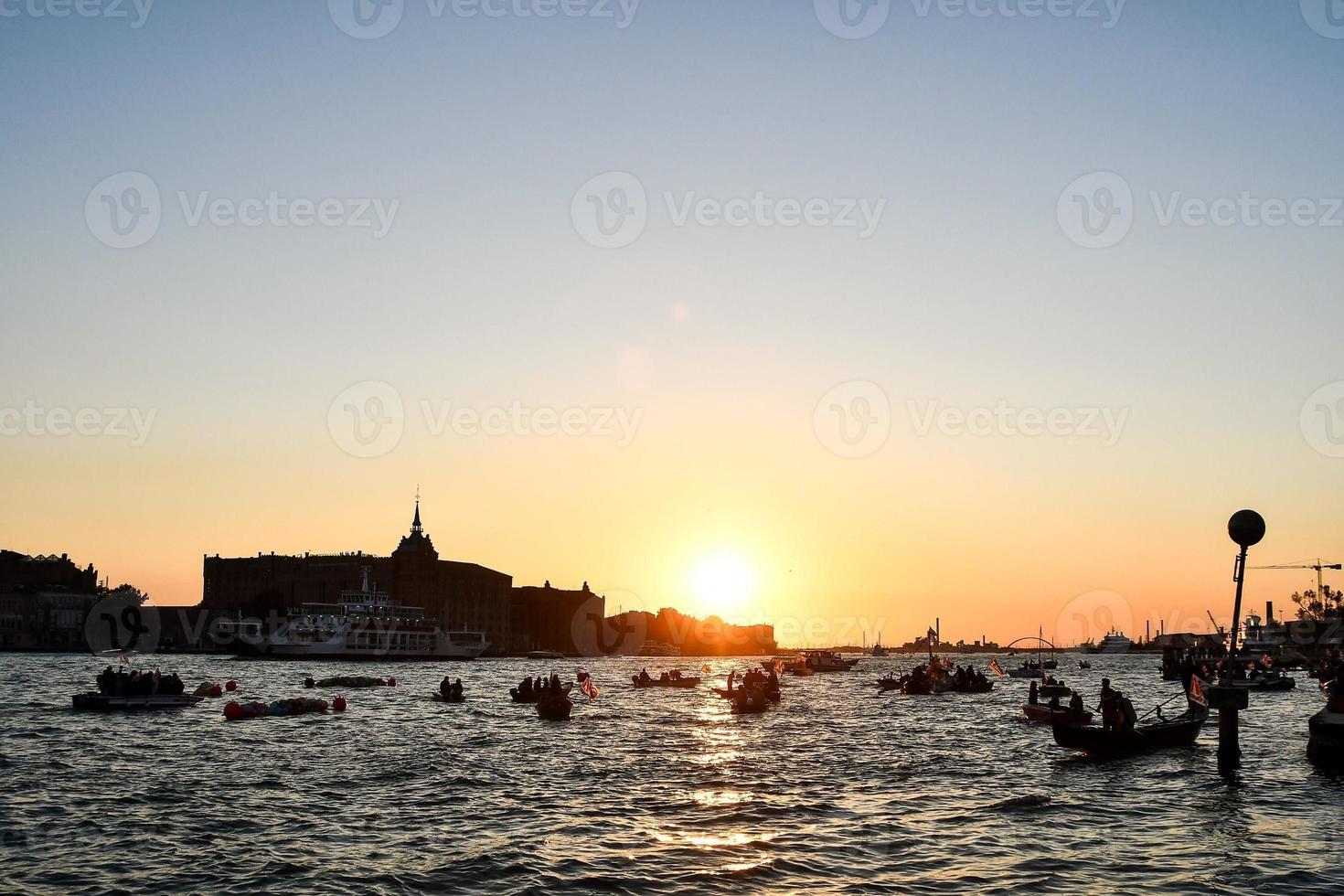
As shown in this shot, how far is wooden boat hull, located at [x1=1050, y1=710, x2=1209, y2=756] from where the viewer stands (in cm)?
4547

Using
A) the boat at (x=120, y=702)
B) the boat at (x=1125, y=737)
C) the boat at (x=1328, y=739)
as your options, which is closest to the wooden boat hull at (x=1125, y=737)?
the boat at (x=1125, y=737)

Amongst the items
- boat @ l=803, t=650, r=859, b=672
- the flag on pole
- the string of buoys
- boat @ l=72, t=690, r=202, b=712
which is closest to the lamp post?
the flag on pole

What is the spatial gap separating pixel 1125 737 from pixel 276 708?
51.1 metres

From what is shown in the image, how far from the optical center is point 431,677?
141 metres

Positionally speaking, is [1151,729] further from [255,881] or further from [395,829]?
[255,881]

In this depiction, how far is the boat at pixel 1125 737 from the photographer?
45469 mm

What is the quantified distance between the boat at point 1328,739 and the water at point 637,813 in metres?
1.23

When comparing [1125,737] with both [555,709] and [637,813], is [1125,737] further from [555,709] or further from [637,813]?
[555,709]

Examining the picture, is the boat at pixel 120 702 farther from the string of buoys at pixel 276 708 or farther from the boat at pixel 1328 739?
the boat at pixel 1328 739

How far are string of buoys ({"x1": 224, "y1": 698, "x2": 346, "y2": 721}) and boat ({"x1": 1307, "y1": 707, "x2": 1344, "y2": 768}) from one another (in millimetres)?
56612

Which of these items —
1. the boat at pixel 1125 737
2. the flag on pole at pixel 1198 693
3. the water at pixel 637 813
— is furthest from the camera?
the flag on pole at pixel 1198 693

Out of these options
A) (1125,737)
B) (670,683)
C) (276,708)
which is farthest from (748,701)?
(670,683)

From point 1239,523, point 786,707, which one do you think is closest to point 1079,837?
point 1239,523

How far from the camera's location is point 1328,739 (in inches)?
1650
